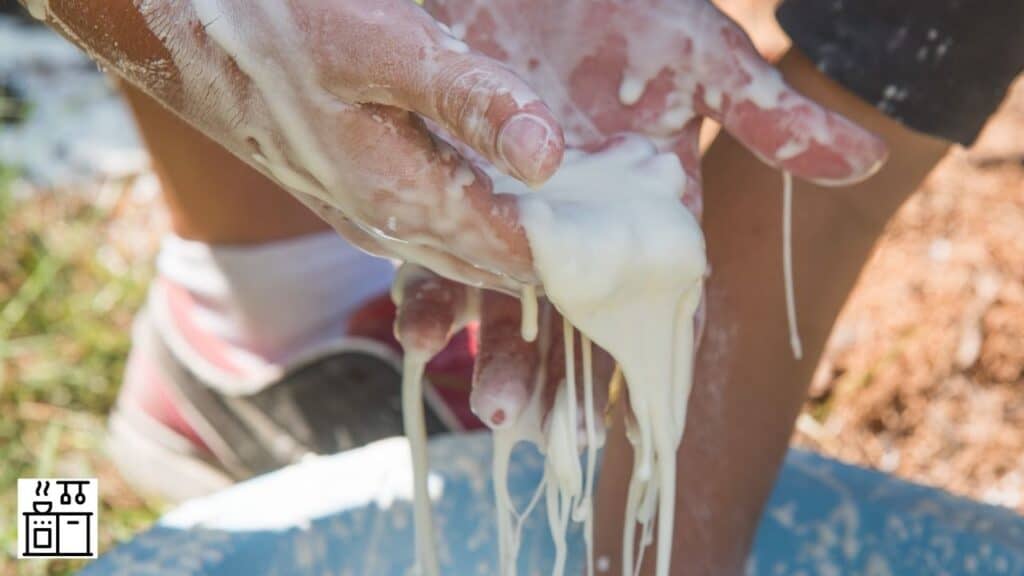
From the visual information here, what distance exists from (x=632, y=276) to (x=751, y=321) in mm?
252

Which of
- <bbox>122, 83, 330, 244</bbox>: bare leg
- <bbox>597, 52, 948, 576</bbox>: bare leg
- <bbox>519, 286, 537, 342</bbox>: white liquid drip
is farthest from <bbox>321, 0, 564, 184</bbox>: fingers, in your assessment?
<bbox>122, 83, 330, 244</bbox>: bare leg

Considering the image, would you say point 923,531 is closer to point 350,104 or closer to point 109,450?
point 350,104

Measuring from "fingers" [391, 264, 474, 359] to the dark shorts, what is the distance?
27cm

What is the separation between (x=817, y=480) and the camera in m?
1.06

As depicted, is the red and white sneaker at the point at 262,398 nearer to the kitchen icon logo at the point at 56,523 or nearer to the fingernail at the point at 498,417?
the kitchen icon logo at the point at 56,523

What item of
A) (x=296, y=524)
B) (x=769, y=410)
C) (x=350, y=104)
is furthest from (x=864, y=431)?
(x=350, y=104)

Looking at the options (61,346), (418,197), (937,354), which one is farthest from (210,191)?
(937,354)

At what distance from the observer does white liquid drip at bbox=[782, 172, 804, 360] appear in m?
0.83

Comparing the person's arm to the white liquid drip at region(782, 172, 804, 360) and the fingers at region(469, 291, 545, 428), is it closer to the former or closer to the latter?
the fingers at region(469, 291, 545, 428)

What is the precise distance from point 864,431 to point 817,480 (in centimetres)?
37

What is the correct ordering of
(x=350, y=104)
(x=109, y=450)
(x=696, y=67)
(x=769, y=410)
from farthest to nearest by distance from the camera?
1. (x=109, y=450)
2. (x=769, y=410)
3. (x=696, y=67)
4. (x=350, y=104)

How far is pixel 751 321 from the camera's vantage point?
91cm

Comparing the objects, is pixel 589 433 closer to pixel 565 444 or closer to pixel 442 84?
pixel 565 444

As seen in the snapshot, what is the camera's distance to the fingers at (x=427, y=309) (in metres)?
0.81
